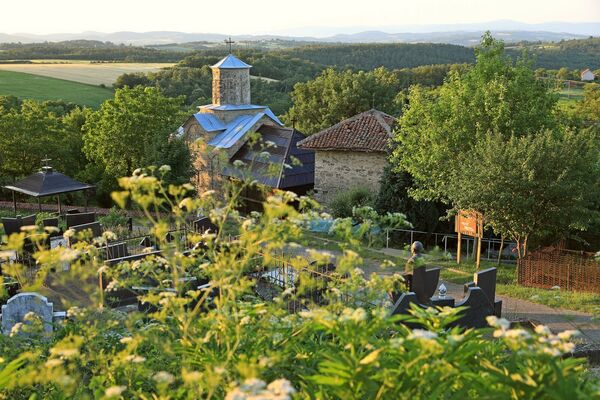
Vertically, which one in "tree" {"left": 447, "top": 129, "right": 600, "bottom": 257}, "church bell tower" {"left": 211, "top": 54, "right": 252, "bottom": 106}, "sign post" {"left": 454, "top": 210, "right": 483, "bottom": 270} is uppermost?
"church bell tower" {"left": 211, "top": 54, "right": 252, "bottom": 106}

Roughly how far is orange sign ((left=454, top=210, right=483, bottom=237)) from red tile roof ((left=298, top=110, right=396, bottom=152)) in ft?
23.4

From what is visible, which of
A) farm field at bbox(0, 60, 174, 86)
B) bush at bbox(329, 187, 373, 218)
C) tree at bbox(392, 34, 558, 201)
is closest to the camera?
tree at bbox(392, 34, 558, 201)

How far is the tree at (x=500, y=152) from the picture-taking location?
1458 cm

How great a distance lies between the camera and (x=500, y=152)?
14992mm

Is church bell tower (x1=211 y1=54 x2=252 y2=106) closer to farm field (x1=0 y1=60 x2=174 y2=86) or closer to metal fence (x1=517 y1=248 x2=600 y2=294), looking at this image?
metal fence (x1=517 y1=248 x2=600 y2=294)

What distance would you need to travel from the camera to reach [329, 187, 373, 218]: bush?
70.2ft

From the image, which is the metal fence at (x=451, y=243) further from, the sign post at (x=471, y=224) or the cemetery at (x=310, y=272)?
the sign post at (x=471, y=224)

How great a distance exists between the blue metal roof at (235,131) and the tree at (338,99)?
8.87 m

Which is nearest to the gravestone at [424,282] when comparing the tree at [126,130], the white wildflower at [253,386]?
the white wildflower at [253,386]

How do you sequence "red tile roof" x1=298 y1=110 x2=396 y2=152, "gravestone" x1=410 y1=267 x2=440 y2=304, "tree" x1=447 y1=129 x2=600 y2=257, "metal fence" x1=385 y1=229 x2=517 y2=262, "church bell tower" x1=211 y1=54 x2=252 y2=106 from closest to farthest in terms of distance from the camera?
"gravestone" x1=410 y1=267 x2=440 y2=304
"tree" x1=447 y1=129 x2=600 y2=257
"metal fence" x1=385 y1=229 x2=517 y2=262
"red tile roof" x1=298 y1=110 x2=396 y2=152
"church bell tower" x1=211 y1=54 x2=252 y2=106

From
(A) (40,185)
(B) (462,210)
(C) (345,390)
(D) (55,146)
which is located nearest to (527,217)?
(B) (462,210)

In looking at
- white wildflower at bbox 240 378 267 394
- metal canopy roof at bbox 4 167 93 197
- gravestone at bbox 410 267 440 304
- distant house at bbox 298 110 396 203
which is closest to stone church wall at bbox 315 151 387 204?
distant house at bbox 298 110 396 203

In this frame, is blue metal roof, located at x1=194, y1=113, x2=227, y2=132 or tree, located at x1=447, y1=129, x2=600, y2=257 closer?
tree, located at x1=447, y1=129, x2=600, y2=257

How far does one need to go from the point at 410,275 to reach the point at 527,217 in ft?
18.9
